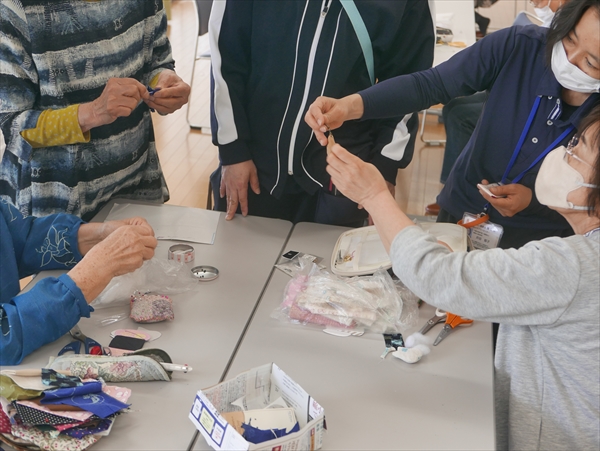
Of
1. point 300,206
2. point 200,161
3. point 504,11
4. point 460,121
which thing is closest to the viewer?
point 300,206

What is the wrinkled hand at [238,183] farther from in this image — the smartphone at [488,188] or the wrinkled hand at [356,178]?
the smartphone at [488,188]

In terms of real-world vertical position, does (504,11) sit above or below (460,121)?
above

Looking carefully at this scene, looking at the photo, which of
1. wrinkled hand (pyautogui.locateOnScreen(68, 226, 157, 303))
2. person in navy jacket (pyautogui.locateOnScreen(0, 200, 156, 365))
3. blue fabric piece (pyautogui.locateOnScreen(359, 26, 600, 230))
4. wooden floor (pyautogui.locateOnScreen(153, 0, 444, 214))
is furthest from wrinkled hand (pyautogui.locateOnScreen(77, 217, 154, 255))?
wooden floor (pyautogui.locateOnScreen(153, 0, 444, 214))

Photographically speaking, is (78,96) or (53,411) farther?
(78,96)

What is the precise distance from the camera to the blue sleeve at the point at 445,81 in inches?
69.4

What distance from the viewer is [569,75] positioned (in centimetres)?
161

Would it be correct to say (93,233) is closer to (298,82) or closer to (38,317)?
(38,317)

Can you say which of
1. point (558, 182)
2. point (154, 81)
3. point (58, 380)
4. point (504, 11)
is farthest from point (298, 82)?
point (504, 11)

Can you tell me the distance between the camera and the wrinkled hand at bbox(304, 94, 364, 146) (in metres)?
1.72

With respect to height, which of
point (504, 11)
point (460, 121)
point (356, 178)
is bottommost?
point (460, 121)

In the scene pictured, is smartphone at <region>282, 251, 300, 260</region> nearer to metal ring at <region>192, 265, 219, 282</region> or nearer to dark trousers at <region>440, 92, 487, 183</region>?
metal ring at <region>192, 265, 219, 282</region>

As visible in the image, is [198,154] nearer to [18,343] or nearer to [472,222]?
[472,222]

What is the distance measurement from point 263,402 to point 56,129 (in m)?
0.95

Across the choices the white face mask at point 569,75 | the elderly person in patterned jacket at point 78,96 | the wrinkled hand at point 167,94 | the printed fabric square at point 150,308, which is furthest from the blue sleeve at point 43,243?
the white face mask at point 569,75
